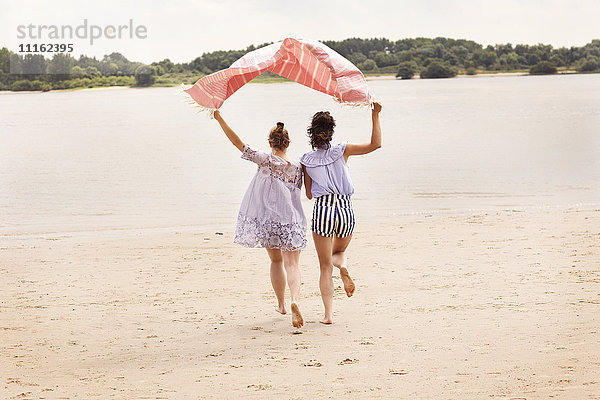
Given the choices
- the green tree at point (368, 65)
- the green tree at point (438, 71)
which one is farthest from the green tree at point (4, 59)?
the green tree at point (438, 71)

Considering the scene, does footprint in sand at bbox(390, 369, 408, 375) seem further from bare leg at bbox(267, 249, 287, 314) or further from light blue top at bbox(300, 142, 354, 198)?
bare leg at bbox(267, 249, 287, 314)

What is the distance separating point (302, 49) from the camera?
676cm

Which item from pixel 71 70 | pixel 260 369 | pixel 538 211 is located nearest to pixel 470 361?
pixel 260 369

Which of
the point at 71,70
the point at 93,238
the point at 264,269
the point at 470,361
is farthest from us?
the point at 71,70

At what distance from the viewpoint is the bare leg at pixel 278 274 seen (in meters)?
6.55

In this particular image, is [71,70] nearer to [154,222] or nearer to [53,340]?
[154,222]

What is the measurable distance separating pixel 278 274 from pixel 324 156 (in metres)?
1.15

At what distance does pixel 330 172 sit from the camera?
20.4 feet

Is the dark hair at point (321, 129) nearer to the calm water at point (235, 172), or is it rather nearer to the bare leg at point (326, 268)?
the bare leg at point (326, 268)

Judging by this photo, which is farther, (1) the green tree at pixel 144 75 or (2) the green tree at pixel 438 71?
(2) the green tree at pixel 438 71

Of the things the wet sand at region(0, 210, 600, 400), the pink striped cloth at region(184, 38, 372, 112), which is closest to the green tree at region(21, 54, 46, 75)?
the wet sand at region(0, 210, 600, 400)

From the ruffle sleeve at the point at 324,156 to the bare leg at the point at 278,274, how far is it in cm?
82

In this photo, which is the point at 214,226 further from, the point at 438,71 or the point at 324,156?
the point at 438,71

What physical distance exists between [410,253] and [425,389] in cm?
518
